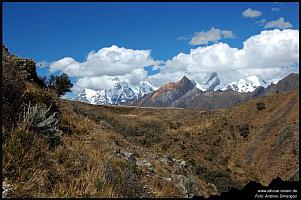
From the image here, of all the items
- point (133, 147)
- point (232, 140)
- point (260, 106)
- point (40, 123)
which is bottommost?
point (232, 140)

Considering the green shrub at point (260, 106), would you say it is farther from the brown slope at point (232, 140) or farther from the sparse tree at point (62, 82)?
the sparse tree at point (62, 82)

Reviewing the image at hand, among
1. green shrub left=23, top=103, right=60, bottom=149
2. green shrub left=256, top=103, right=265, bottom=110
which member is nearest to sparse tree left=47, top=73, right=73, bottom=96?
green shrub left=23, top=103, right=60, bottom=149

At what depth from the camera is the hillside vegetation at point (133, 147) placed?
743 cm

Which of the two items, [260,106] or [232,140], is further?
[260,106]

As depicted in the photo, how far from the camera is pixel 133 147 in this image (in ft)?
56.6

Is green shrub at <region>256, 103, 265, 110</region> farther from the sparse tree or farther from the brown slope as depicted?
the sparse tree

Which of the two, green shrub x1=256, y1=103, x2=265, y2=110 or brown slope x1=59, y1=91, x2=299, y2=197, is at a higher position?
green shrub x1=256, y1=103, x2=265, y2=110

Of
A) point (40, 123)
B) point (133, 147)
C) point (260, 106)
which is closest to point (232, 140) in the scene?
point (260, 106)

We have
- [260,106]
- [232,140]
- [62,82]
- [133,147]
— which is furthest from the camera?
[260,106]

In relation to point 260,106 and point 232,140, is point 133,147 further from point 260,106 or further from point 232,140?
point 260,106

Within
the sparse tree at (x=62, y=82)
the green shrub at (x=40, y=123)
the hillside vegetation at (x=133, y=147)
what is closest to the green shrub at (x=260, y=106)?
the hillside vegetation at (x=133, y=147)

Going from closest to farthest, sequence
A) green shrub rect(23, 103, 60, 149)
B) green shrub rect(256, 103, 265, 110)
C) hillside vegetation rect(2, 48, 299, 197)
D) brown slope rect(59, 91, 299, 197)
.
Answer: hillside vegetation rect(2, 48, 299, 197), green shrub rect(23, 103, 60, 149), brown slope rect(59, 91, 299, 197), green shrub rect(256, 103, 265, 110)

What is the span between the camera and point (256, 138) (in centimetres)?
6906

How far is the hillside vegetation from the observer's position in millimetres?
7434
